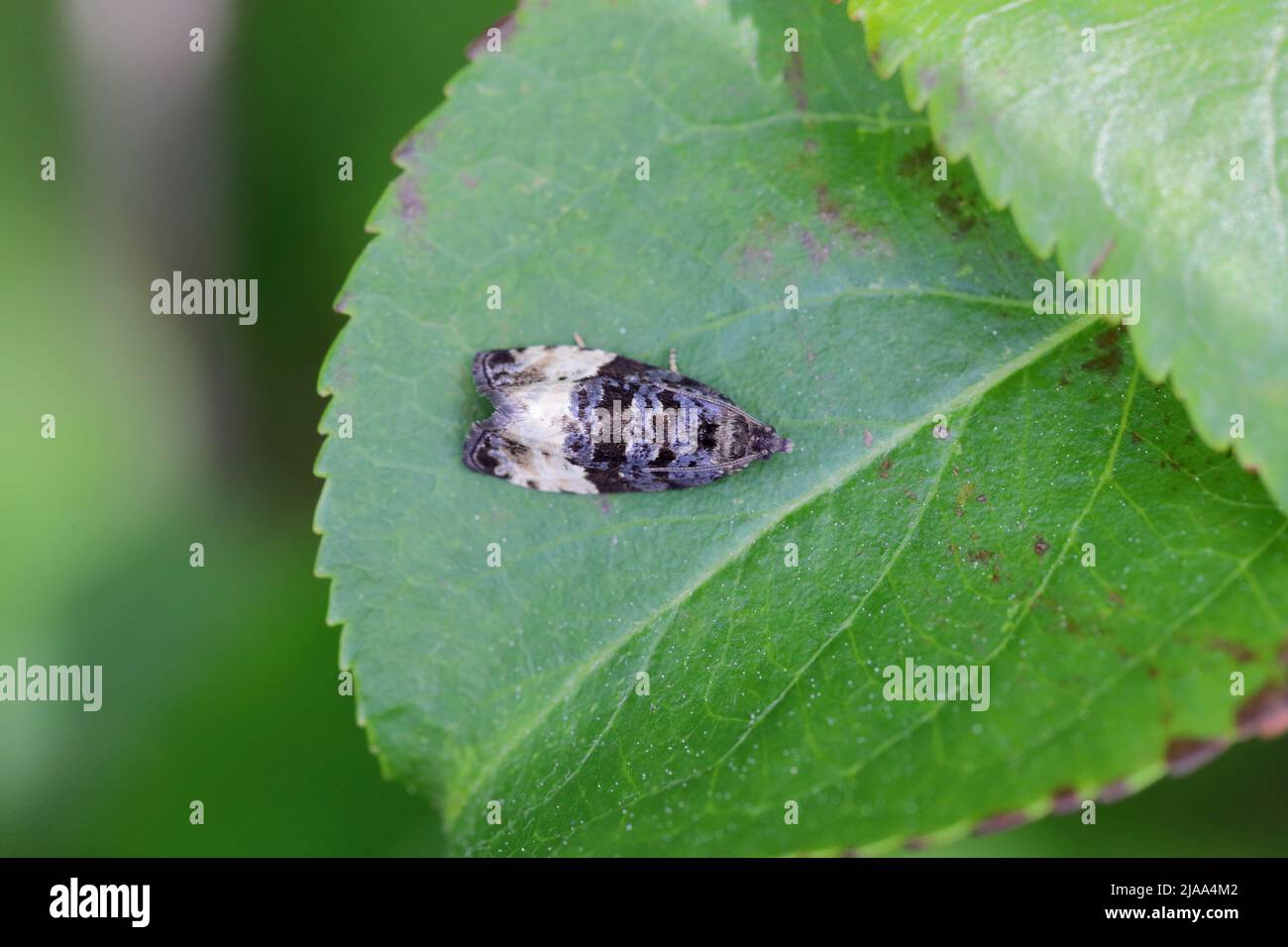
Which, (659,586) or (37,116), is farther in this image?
(37,116)

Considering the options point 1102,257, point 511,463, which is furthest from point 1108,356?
point 511,463

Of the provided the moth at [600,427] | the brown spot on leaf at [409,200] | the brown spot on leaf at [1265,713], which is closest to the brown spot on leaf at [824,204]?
the moth at [600,427]

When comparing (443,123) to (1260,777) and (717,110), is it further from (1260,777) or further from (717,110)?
(1260,777)

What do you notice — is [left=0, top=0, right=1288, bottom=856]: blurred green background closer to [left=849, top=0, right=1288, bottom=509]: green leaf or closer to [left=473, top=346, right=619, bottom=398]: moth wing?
[left=473, top=346, right=619, bottom=398]: moth wing

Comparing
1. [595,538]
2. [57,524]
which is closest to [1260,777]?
[595,538]

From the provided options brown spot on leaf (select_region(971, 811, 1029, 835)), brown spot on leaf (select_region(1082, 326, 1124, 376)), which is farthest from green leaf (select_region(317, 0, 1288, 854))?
brown spot on leaf (select_region(971, 811, 1029, 835))
